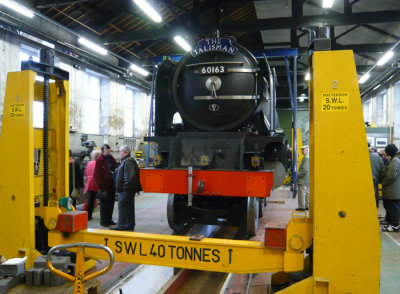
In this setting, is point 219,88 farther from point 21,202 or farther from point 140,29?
point 140,29

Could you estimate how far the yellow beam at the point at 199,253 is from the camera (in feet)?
7.55

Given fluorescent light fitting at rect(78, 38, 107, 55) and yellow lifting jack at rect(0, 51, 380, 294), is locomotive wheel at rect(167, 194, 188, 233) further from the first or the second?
fluorescent light fitting at rect(78, 38, 107, 55)

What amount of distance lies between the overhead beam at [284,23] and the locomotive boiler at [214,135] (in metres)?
5.35

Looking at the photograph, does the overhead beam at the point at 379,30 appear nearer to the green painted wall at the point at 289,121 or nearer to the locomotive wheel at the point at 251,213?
the green painted wall at the point at 289,121

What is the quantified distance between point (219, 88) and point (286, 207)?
187 inches

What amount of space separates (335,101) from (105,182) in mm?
4865

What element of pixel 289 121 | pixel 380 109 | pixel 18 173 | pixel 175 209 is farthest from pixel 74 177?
pixel 380 109

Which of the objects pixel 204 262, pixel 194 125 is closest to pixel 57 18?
pixel 194 125

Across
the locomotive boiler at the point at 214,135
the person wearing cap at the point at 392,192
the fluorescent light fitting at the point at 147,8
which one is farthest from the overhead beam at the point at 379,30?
the locomotive boiler at the point at 214,135

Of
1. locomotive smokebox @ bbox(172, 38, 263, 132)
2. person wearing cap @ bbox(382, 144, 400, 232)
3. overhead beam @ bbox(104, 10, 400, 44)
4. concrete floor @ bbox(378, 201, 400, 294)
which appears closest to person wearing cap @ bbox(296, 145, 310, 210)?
person wearing cap @ bbox(382, 144, 400, 232)

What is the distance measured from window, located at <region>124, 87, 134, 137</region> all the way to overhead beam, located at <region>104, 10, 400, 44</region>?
558cm

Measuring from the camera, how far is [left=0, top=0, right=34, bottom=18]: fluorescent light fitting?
694 cm

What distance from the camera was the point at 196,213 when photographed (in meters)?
4.95

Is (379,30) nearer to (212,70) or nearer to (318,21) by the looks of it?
(318,21)
